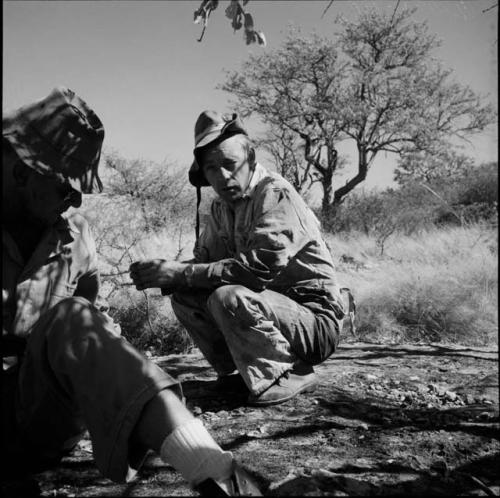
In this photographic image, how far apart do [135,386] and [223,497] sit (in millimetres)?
354

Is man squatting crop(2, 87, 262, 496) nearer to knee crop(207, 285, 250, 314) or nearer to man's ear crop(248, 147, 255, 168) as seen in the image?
knee crop(207, 285, 250, 314)

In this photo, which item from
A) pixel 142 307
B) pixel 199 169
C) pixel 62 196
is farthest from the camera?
pixel 142 307

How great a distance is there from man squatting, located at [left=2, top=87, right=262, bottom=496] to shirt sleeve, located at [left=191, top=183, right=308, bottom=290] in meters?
0.92

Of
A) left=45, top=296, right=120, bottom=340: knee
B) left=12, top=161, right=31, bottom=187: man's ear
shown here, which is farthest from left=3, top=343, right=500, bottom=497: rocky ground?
left=12, top=161, right=31, bottom=187: man's ear

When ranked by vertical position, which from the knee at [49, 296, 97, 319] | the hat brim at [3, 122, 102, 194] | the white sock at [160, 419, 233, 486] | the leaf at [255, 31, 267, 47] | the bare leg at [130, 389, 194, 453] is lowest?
the white sock at [160, 419, 233, 486]

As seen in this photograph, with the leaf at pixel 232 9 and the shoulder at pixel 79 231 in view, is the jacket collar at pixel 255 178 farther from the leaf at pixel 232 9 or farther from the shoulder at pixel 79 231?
the shoulder at pixel 79 231

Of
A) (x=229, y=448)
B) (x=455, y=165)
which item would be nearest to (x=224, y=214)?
(x=229, y=448)

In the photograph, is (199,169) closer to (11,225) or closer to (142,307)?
(11,225)

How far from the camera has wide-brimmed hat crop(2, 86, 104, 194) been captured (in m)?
1.59

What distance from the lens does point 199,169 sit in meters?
3.08

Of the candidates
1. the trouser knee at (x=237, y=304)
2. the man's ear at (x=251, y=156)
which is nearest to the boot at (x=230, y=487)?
the trouser knee at (x=237, y=304)

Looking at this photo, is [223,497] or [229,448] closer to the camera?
[223,497]

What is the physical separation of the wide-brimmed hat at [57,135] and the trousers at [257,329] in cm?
121

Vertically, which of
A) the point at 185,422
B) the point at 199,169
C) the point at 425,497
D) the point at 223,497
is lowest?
the point at 425,497
